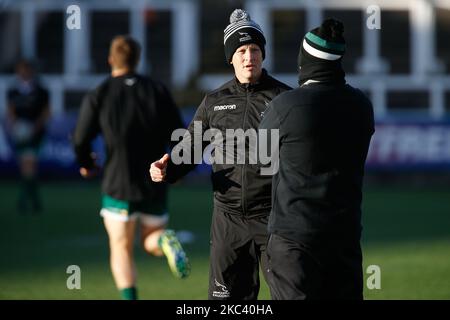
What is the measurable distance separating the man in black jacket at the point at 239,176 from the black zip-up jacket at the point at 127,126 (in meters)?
1.84

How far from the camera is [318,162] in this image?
5.64m

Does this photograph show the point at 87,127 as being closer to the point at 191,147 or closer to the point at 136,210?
the point at 136,210

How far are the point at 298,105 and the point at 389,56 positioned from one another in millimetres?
21936

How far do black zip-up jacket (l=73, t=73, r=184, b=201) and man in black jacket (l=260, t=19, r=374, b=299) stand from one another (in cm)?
311

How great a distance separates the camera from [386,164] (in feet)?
67.8

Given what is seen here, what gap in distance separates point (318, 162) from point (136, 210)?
3272 mm

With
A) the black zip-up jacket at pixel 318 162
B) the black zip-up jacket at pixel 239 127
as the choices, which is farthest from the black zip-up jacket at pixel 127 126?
the black zip-up jacket at pixel 318 162

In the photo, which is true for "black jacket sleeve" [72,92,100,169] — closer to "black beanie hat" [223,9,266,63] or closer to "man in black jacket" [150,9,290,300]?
"man in black jacket" [150,9,290,300]

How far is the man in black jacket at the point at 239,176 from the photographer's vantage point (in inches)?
265

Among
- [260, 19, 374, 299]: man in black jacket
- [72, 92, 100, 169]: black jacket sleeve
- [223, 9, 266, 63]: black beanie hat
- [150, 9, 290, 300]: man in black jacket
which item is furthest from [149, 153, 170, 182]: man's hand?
[72, 92, 100, 169]: black jacket sleeve

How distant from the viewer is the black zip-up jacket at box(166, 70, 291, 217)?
22.0 ft

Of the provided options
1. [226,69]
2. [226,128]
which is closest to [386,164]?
[226,69]

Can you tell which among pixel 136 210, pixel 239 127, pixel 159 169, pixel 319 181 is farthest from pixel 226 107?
pixel 136 210
